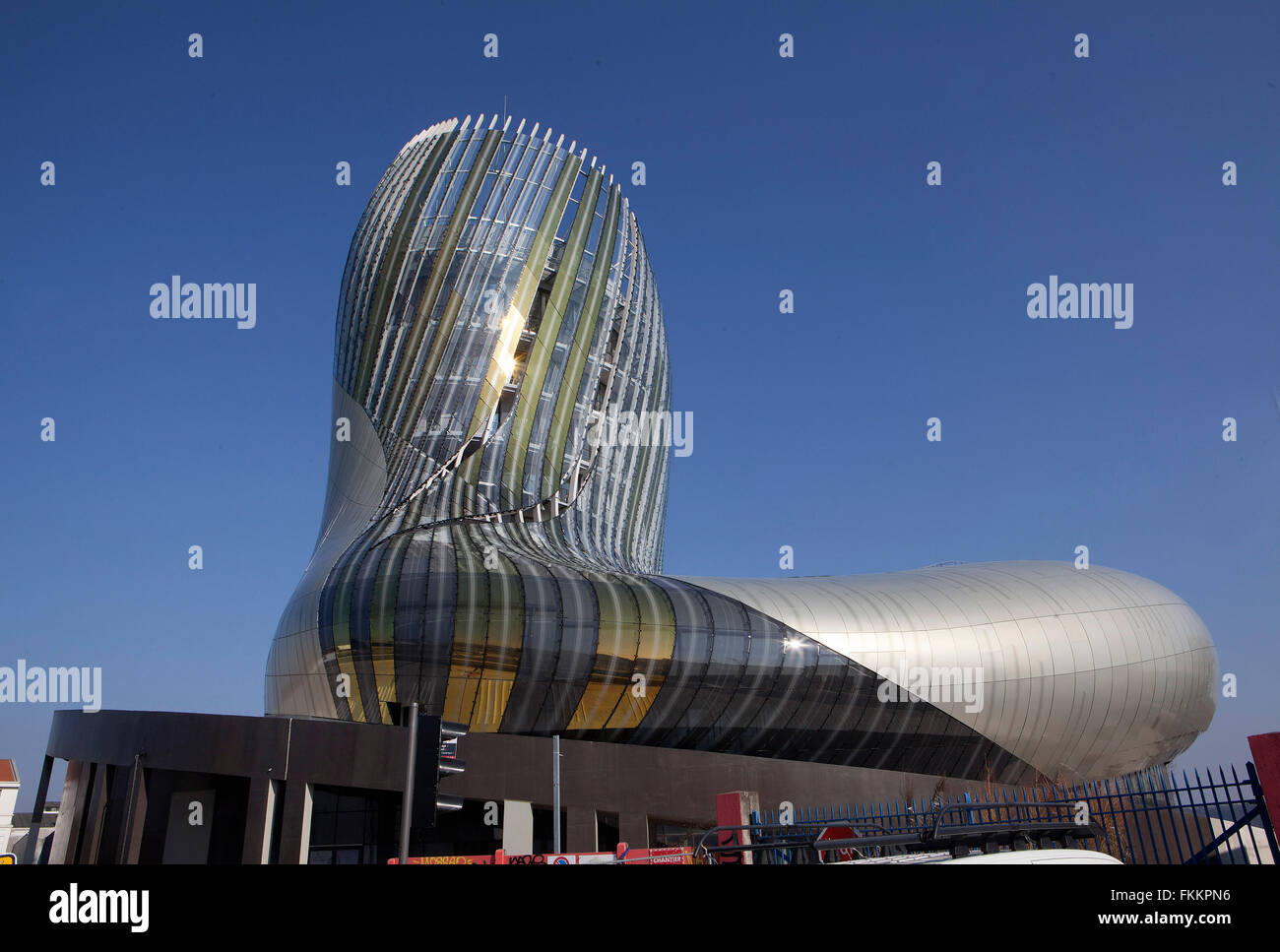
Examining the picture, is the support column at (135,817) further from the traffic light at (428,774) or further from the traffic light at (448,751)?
the traffic light at (428,774)

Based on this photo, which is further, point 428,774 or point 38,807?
point 38,807

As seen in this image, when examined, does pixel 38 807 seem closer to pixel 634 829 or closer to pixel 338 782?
pixel 338 782

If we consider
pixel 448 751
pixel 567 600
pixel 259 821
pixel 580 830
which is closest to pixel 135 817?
pixel 259 821

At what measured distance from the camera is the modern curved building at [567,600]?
22.9 m

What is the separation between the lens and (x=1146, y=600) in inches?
1112

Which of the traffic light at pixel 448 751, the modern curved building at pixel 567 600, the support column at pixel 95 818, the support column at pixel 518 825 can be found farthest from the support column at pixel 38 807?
the traffic light at pixel 448 751

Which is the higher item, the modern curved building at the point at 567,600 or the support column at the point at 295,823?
the modern curved building at the point at 567,600

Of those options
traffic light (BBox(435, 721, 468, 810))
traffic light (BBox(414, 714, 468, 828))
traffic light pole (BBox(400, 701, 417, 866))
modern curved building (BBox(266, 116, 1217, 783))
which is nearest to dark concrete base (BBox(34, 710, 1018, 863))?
modern curved building (BBox(266, 116, 1217, 783))

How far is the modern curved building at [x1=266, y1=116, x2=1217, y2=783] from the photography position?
22.9 metres

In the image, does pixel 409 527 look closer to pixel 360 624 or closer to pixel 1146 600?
pixel 360 624

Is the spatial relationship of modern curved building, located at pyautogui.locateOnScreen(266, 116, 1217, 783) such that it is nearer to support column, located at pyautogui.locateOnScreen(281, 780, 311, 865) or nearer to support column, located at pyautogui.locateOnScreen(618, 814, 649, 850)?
support column, located at pyautogui.locateOnScreen(618, 814, 649, 850)

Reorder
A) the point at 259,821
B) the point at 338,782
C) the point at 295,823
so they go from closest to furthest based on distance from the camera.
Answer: the point at 295,823
the point at 259,821
the point at 338,782

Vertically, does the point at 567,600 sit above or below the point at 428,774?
above

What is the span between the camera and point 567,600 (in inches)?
915
